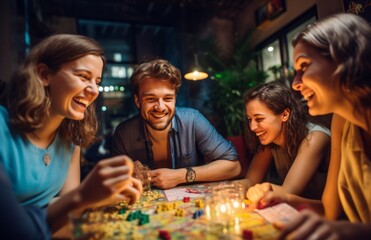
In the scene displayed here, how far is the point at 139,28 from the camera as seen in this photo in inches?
400

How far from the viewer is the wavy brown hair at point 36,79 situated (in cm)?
154

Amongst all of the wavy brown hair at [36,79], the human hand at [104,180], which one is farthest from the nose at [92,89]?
the human hand at [104,180]

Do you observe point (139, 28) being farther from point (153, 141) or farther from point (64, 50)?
point (64, 50)

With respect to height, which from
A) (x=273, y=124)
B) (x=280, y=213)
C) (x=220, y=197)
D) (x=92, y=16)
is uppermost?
(x=92, y=16)

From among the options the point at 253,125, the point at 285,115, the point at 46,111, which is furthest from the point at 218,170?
the point at 46,111

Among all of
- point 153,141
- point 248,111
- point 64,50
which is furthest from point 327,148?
point 64,50

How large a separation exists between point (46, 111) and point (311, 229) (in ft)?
5.27

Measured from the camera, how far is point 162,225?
135 cm

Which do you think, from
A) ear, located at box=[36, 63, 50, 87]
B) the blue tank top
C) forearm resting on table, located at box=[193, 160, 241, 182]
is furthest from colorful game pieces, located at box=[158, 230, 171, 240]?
forearm resting on table, located at box=[193, 160, 241, 182]

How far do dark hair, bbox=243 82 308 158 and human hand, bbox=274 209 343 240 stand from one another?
1.43m

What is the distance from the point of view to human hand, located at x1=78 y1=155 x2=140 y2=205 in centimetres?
126

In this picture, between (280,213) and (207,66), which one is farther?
(207,66)

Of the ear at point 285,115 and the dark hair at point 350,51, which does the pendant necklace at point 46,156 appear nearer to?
the dark hair at point 350,51

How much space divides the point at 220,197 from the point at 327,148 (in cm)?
140
